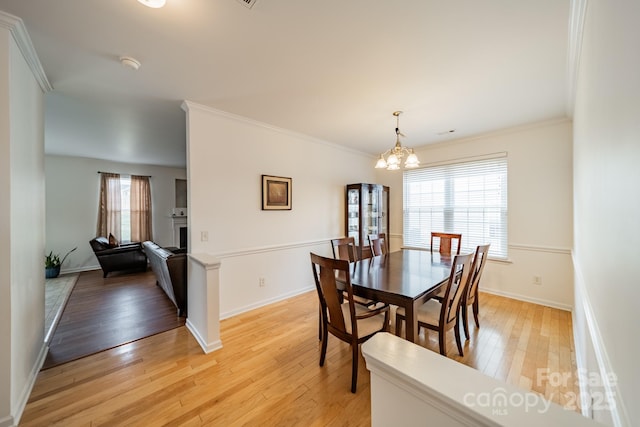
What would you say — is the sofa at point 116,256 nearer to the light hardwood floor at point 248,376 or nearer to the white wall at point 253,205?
the light hardwood floor at point 248,376

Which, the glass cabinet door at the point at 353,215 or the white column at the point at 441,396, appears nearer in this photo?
the white column at the point at 441,396

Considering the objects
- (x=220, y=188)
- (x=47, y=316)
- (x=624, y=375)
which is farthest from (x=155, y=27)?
(x=47, y=316)

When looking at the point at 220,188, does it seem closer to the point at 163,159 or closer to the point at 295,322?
the point at 295,322

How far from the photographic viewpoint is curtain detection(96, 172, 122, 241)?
222 inches

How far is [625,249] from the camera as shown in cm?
73

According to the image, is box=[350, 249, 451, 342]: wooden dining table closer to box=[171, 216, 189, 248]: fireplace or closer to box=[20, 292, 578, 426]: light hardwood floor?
box=[20, 292, 578, 426]: light hardwood floor

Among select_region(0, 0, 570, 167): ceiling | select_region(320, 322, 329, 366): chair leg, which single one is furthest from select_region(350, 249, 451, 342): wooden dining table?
select_region(0, 0, 570, 167): ceiling

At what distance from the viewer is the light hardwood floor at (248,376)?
1594mm

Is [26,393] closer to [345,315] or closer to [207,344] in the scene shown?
[207,344]

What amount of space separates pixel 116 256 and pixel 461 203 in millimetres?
6710

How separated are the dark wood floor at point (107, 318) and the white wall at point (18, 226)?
0.36 metres

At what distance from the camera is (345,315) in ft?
6.59

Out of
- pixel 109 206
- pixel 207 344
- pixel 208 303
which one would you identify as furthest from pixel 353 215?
pixel 109 206

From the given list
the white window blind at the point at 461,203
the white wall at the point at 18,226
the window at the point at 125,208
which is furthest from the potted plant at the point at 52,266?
the white window blind at the point at 461,203
